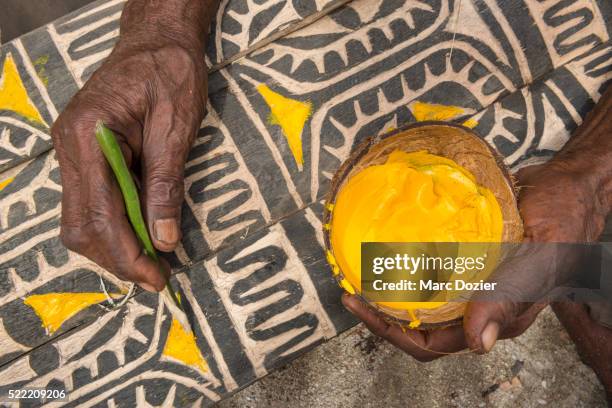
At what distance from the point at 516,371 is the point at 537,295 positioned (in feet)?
2.22

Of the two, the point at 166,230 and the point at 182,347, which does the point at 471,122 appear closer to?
the point at 166,230

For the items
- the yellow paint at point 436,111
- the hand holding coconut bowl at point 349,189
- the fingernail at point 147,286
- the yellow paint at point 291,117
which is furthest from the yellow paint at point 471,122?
the fingernail at point 147,286

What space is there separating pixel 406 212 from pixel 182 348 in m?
0.72

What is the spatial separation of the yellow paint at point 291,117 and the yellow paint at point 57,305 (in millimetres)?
684

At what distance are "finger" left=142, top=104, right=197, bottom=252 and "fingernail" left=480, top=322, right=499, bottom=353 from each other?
74 centimetres

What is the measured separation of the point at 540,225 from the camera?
3.94 feet

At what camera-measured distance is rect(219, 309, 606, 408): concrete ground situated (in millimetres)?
1650

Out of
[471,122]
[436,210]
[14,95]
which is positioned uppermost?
[14,95]

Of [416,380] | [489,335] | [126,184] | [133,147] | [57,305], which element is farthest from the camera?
[416,380]

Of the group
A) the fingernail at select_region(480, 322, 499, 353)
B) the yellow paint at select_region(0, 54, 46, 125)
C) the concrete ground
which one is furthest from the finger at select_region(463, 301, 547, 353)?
the yellow paint at select_region(0, 54, 46, 125)

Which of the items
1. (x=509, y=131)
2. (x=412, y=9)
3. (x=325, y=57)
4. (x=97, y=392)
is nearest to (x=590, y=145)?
(x=509, y=131)

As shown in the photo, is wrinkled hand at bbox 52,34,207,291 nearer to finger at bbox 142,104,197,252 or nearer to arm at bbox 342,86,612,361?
finger at bbox 142,104,197,252

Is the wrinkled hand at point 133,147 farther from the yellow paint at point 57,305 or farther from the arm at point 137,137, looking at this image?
→ the yellow paint at point 57,305

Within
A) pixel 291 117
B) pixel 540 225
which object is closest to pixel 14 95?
pixel 291 117
